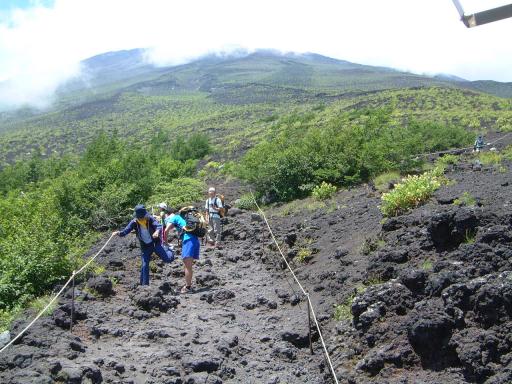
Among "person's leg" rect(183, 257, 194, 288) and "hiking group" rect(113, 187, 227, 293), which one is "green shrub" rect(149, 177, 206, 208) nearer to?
"hiking group" rect(113, 187, 227, 293)

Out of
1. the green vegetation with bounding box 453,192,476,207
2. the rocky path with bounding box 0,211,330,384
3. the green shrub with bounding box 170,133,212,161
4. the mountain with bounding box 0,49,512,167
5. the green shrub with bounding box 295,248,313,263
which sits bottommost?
the mountain with bounding box 0,49,512,167

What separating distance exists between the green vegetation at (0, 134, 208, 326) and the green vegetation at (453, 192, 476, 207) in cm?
656

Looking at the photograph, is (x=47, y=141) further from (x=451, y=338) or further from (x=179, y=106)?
(x=451, y=338)

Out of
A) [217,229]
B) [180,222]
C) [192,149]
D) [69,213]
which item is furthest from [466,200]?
[192,149]

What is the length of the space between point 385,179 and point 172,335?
10446 millimetres

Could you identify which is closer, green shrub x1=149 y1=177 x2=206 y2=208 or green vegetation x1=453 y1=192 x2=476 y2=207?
green vegetation x1=453 y1=192 x2=476 y2=207

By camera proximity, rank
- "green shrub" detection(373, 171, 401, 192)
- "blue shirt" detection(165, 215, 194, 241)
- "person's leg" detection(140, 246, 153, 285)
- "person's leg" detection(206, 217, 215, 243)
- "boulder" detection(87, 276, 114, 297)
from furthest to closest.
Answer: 1. "green shrub" detection(373, 171, 401, 192)
2. "person's leg" detection(206, 217, 215, 243)
3. "blue shirt" detection(165, 215, 194, 241)
4. "person's leg" detection(140, 246, 153, 285)
5. "boulder" detection(87, 276, 114, 297)

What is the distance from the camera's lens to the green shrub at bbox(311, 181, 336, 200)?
16013 mm

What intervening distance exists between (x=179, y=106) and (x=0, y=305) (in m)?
110

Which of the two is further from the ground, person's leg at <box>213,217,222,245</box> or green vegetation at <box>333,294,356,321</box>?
green vegetation at <box>333,294,356,321</box>

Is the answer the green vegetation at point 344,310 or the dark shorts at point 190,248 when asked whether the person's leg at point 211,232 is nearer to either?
the dark shorts at point 190,248

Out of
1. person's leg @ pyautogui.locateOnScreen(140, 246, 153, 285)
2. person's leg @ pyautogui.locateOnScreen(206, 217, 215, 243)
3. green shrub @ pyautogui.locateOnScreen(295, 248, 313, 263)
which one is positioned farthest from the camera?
person's leg @ pyautogui.locateOnScreen(206, 217, 215, 243)

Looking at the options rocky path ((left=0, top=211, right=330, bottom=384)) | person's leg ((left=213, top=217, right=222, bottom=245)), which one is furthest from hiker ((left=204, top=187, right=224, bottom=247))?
rocky path ((left=0, top=211, right=330, bottom=384))

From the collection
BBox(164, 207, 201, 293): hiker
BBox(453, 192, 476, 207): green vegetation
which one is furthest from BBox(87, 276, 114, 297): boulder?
BBox(453, 192, 476, 207): green vegetation
